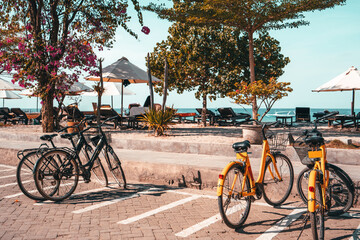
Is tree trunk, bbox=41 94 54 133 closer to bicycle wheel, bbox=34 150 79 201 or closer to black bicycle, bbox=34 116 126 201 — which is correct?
black bicycle, bbox=34 116 126 201

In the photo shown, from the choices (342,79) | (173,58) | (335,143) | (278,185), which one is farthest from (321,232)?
(173,58)

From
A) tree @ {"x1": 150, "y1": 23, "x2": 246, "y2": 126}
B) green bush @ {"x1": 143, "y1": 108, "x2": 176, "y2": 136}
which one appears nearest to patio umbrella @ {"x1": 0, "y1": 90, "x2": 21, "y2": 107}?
tree @ {"x1": 150, "y1": 23, "x2": 246, "y2": 126}

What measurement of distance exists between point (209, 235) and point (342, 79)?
14189 mm

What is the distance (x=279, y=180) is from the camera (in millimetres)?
5199

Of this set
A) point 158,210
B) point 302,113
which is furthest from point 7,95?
point 158,210

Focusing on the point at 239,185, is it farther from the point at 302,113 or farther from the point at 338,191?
the point at 302,113

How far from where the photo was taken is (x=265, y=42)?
22844mm

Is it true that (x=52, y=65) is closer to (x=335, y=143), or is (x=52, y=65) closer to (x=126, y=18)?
(x=126, y=18)

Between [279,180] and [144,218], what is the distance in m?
2.10

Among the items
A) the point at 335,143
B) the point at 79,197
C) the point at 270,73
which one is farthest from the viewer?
the point at 270,73

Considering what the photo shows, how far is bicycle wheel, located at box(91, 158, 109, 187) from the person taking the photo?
6.14 metres

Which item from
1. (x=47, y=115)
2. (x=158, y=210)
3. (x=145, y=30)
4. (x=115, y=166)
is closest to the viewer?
(x=158, y=210)

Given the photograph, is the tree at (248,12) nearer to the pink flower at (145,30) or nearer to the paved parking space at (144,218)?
the pink flower at (145,30)

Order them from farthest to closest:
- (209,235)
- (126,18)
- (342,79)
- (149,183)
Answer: (342,79)
(126,18)
(149,183)
(209,235)
